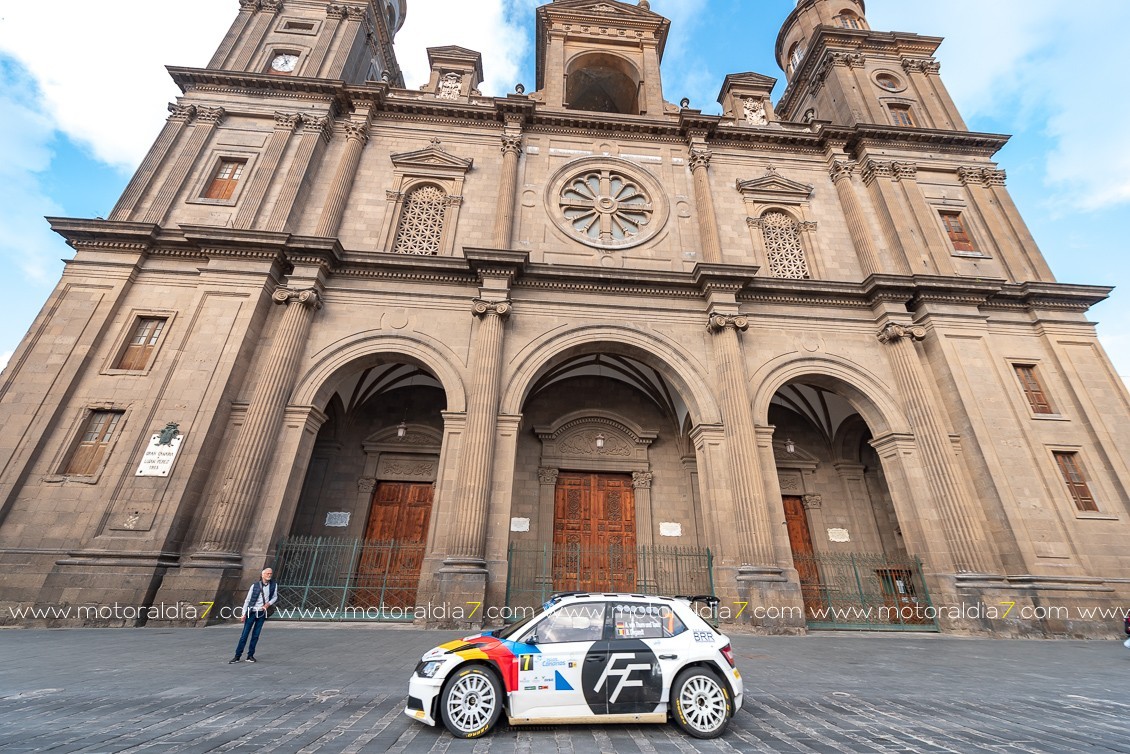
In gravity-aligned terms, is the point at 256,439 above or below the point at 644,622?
above

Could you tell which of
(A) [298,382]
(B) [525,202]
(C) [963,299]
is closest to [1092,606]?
(C) [963,299]

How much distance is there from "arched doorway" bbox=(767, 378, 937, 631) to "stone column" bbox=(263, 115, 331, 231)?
16153mm

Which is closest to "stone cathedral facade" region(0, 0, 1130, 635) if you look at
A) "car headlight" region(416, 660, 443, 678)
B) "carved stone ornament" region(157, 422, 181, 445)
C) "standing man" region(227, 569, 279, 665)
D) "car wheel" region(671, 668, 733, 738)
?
"carved stone ornament" region(157, 422, 181, 445)

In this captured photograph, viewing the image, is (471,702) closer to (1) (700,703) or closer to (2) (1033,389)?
(1) (700,703)

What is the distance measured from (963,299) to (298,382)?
1950 cm

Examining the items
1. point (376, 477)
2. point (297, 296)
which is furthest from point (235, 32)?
point (376, 477)

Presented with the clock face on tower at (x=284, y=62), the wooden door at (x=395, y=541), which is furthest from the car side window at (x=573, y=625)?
the clock face on tower at (x=284, y=62)

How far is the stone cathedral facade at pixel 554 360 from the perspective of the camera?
11.1m

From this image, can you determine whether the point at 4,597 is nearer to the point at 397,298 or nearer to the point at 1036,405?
the point at 397,298

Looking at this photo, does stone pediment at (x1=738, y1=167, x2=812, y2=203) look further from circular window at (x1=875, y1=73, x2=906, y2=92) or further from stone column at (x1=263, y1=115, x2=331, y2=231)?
stone column at (x1=263, y1=115, x2=331, y2=231)

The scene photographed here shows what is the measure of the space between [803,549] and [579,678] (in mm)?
14189

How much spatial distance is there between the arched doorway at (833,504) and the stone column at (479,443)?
28.8 ft

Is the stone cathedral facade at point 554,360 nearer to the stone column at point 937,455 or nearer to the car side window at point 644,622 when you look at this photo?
the stone column at point 937,455

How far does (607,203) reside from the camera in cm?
1683
